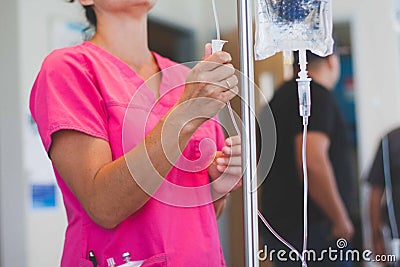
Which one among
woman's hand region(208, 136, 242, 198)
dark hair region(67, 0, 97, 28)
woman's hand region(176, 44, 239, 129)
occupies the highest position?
dark hair region(67, 0, 97, 28)

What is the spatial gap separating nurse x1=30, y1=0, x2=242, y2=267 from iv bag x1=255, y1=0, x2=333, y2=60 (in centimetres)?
5

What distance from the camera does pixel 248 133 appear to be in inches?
24.8

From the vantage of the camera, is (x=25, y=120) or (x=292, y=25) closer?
(x=292, y=25)

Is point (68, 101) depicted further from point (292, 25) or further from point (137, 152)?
point (292, 25)

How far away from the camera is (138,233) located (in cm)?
66

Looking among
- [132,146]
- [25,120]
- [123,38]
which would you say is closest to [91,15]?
[123,38]

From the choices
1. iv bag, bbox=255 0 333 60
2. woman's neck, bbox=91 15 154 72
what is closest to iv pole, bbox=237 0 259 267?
iv bag, bbox=255 0 333 60

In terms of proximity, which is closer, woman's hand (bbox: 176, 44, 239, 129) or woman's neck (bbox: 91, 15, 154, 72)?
woman's hand (bbox: 176, 44, 239, 129)

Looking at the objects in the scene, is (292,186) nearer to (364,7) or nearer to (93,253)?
(93,253)

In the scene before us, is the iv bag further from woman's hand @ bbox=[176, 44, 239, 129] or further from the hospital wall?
the hospital wall

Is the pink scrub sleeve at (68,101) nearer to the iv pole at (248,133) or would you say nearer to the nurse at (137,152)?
the nurse at (137,152)

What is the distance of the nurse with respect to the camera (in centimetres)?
62

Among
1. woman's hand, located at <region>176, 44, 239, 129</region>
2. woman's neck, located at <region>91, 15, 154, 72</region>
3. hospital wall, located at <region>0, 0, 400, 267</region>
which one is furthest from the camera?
hospital wall, located at <region>0, 0, 400, 267</region>

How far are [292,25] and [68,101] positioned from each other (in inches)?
9.6
